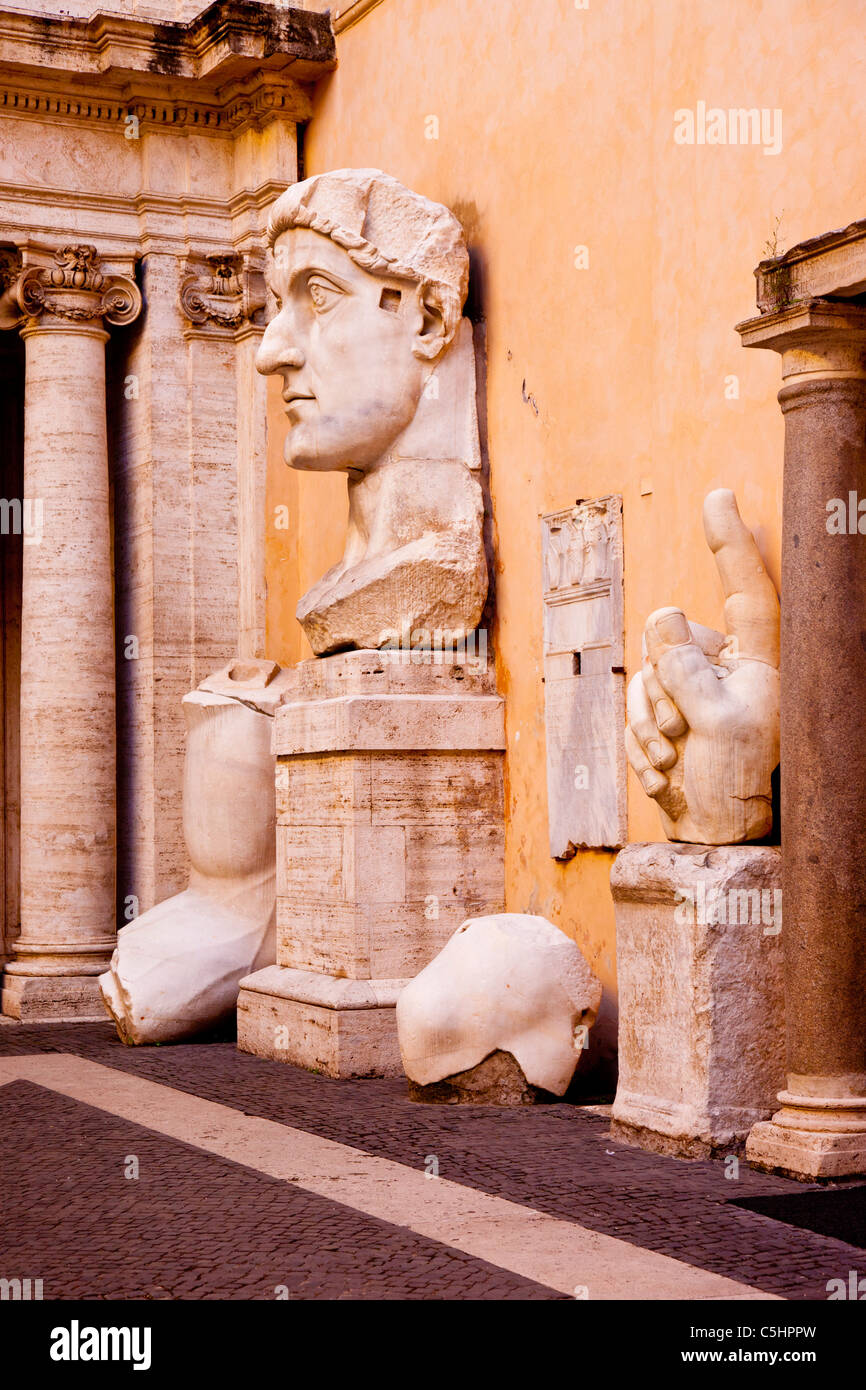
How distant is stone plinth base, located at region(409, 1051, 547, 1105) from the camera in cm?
652

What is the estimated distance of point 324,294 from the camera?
25.9ft

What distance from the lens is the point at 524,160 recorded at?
7.90m

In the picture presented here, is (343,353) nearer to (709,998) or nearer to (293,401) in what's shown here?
(293,401)

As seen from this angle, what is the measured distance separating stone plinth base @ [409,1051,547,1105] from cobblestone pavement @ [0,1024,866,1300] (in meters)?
0.07

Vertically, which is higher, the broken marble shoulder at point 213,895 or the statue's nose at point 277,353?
the statue's nose at point 277,353

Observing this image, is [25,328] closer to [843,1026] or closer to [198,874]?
[198,874]

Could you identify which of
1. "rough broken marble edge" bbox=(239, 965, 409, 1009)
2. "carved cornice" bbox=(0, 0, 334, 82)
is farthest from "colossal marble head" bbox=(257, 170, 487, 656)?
"carved cornice" bbox=(0, 0, 334, 82)

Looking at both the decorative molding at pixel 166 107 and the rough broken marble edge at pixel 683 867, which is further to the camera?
the decorative molding at pixel 166 107

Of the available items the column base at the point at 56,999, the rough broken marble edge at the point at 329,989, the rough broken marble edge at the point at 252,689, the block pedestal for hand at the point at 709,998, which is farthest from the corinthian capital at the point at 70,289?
the block pedestal for hand at the point at 709,998

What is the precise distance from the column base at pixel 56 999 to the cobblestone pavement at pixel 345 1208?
2.57m

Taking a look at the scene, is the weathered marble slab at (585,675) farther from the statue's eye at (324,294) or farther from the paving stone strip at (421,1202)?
the paving stone strip at (421,1202)

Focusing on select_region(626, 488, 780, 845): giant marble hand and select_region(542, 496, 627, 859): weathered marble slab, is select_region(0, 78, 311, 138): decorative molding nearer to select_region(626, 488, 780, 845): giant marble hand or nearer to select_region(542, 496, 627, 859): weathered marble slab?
select_region(542, 496, 627, 859): weathered marble slab

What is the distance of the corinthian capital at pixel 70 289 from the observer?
997 centimetres
